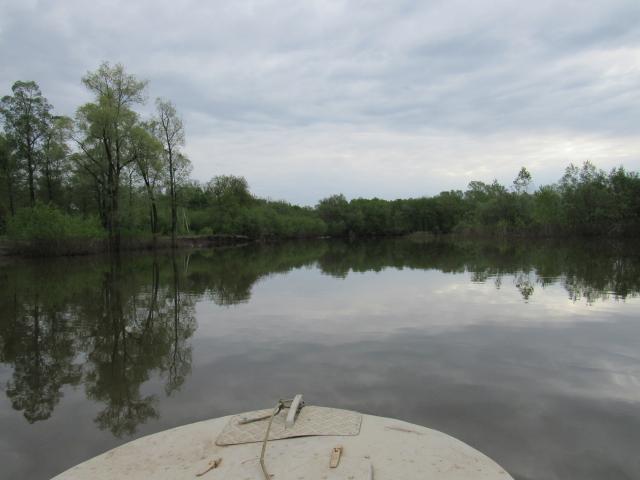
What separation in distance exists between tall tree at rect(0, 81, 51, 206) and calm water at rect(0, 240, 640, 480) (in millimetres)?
30123

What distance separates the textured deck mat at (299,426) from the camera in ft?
13.4

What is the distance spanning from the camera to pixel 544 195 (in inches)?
3007

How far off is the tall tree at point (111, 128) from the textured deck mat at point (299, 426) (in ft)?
119

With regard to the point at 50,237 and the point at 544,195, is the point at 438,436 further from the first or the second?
the point at 544,195

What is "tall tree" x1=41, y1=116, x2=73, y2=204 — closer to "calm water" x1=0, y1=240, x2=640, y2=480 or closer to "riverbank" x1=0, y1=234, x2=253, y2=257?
"riverbank" x1=0, y1=234, x2=253, y2=257

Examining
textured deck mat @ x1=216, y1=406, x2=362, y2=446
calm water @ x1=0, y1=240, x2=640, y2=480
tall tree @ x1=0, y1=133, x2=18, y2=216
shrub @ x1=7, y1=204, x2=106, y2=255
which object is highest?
tall tree @ x1=0, y1=133, x2=18, y2=216

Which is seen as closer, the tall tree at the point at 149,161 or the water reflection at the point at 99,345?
the water reflection at the point at 99,345

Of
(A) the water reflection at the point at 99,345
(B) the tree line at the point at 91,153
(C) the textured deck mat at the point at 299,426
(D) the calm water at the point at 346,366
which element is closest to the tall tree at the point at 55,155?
(B) the tree line at the point at 91,153

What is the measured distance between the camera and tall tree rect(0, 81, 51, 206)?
38531 mm

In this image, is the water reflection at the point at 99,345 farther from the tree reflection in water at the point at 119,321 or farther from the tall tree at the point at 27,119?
the tall tree at the point at 27,119

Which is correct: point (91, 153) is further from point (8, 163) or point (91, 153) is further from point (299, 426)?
point (299, 426)

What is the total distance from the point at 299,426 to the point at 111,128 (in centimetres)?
3738

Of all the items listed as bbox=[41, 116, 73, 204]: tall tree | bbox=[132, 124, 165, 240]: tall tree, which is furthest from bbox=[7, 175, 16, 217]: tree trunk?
bbox=[132, 124, 165, 240]: tall tree

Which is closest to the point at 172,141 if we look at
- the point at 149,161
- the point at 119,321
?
the point at 149,161
